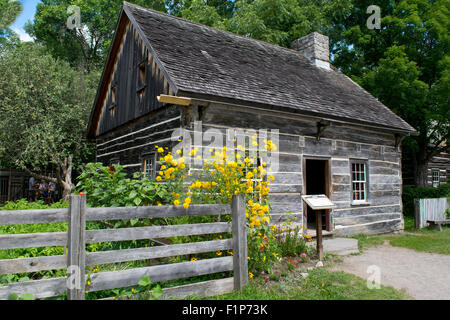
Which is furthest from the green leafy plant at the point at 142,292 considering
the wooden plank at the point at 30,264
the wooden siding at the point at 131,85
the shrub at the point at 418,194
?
the shrub at the point at 418,194

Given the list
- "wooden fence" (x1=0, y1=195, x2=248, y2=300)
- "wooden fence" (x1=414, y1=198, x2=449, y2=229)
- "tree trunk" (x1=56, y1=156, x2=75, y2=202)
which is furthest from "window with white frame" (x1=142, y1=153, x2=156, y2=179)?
"wooden fence" (x1=414, y1=198, x2=449, y2=229)

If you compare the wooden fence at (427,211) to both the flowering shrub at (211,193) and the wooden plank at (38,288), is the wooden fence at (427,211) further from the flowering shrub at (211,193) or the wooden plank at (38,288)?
the wooden plank at (38,288)

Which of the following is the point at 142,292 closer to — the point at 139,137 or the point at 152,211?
the point at 152,211

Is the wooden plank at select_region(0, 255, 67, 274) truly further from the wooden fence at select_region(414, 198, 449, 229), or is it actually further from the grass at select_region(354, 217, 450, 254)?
the wooden fence at select_region(414, 198, 449, 229)

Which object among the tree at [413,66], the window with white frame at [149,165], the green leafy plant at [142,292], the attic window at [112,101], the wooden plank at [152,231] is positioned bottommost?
the green leafy plant at [142,292]

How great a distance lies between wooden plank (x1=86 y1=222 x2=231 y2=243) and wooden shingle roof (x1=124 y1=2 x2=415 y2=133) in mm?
3418

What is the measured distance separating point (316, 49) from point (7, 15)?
21.3 metres

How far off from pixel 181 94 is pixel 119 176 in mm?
2361

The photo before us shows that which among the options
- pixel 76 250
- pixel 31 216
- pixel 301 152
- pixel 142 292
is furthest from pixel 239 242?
pixel 301 152

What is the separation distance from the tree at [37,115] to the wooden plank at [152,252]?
12897 mm

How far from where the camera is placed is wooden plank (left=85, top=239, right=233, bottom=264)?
3.49m

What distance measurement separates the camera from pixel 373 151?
35.7ft

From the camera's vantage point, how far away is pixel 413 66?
603 inches

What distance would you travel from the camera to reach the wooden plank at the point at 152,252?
3486 mm
